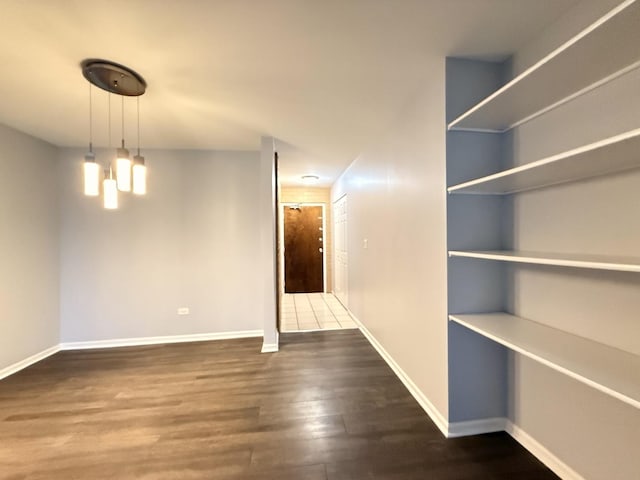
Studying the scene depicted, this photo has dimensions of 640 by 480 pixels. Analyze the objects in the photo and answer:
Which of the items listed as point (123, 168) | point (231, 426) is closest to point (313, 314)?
point (231, 426)

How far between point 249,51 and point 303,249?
5.17 meters

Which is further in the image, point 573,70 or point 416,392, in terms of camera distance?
point 416,392

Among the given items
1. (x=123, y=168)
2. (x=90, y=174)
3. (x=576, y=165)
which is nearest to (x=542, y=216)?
(x=576, y=165)

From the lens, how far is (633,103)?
1126 millimetres

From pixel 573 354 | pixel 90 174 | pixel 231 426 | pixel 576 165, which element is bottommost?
pixel 231 426

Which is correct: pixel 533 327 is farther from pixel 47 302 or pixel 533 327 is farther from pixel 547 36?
pixel 47 302

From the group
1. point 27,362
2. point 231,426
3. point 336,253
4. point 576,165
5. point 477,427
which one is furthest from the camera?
point 336,253

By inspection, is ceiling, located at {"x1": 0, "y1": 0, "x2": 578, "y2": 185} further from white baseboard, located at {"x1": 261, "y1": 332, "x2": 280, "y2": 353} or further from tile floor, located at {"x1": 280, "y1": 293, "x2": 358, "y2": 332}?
tile floor, located at {"x1": 280, "y1": 293, "x2": 358, "y2": 332}

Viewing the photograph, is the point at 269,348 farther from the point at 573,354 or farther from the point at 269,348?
the point at 573,354

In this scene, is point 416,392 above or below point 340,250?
below

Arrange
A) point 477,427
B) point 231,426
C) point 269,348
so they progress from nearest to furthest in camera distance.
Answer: point 477,427 → point 231,426 → point 269,348

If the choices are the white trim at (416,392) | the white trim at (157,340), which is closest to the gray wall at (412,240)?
the white trim at (416,392)

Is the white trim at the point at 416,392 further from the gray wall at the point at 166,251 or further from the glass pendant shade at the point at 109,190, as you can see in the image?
the glass pendant shade at the point at 109,190

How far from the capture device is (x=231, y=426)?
1929 mm
